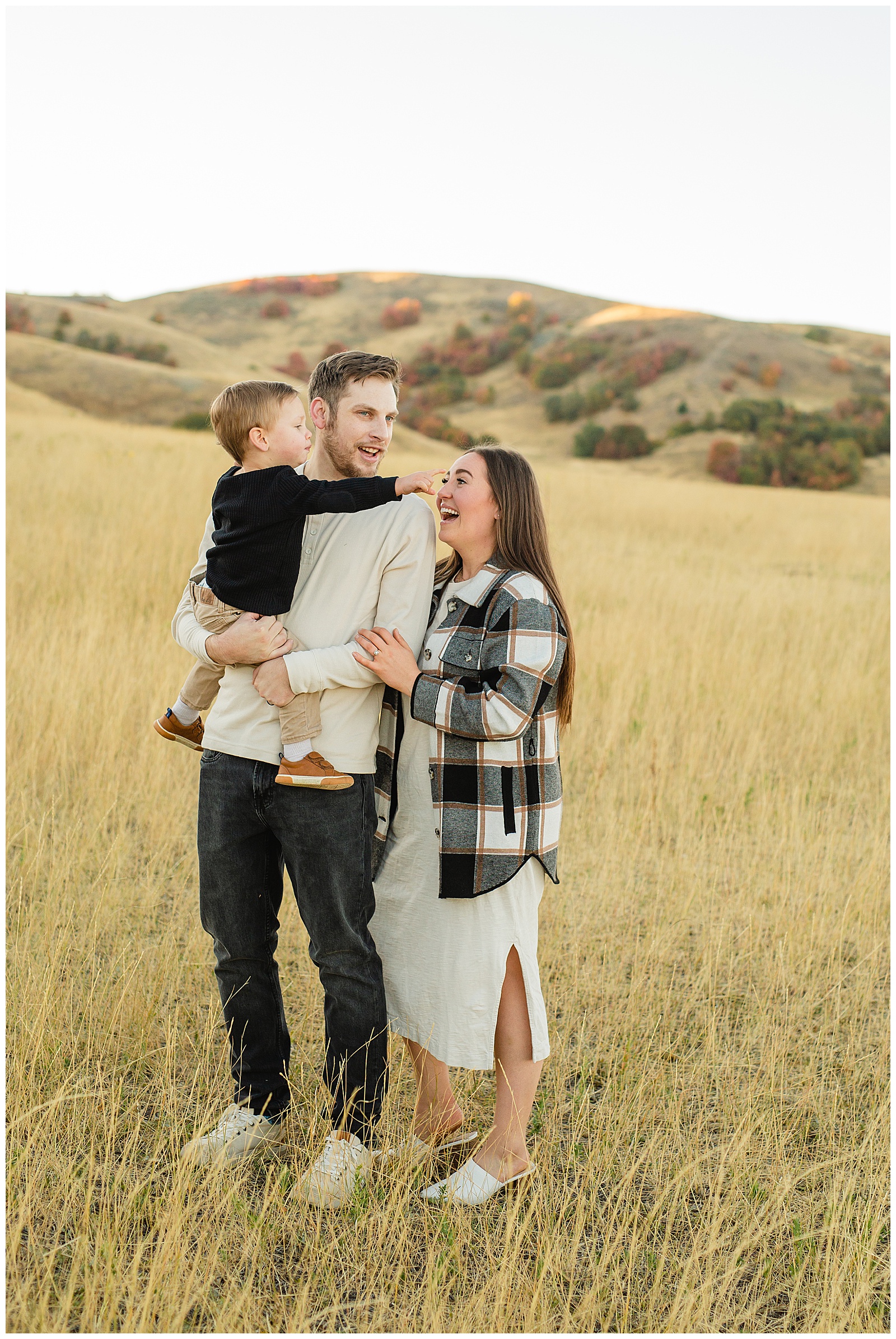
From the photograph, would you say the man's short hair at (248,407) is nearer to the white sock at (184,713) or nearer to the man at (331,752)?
the man at (331,752)

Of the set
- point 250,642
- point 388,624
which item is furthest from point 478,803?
point 250,642

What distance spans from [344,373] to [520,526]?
63 cm

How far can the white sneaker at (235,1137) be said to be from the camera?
2.50 meters

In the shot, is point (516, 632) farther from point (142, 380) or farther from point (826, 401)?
point (826, 401)

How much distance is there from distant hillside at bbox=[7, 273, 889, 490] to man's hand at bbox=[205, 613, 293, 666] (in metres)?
32.5

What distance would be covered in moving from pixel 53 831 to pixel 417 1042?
238 centimetres

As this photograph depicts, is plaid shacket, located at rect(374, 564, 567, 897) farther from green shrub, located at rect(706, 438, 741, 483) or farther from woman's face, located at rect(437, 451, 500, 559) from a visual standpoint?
green shrub, located at rect(706, 438, 741, 483)

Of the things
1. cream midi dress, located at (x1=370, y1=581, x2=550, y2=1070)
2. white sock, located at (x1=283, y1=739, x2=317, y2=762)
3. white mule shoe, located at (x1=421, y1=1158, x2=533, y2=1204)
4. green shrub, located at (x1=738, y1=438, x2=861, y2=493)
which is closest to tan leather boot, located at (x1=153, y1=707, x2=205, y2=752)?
white sock, located at (x1=283, y1=739, x2=317, y2=762)

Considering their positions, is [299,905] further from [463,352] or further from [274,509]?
[463,352]

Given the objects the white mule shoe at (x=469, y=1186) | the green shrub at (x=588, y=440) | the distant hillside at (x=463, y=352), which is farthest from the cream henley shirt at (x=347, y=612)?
the green shrub at (x=588, y=440)

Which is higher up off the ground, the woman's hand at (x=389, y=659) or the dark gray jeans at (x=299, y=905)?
the woman's hand at (x=389, y=659)

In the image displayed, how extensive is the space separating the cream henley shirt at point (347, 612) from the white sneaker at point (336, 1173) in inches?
41.0

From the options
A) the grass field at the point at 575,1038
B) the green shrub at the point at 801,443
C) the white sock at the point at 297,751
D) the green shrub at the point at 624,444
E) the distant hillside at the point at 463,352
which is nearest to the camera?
the grass field at the point at 575,1038

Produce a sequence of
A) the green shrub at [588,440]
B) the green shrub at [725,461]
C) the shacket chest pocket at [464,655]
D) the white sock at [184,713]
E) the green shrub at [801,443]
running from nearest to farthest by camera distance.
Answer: the shacket chest pocket at [464,655] < the white sock at [184,713] < the green shrub at [801,443] < the green shrub at [725,461] < the green shrub at [588,440]
